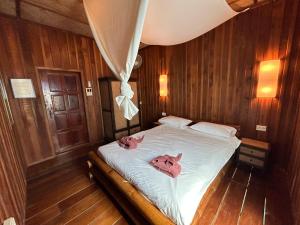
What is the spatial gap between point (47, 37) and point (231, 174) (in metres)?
4.08

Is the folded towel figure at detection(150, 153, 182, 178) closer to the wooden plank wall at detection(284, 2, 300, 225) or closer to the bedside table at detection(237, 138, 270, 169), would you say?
the bedside table at detection(237, 138, 270, 169)

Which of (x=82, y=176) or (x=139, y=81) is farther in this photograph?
(x=139, y=81)

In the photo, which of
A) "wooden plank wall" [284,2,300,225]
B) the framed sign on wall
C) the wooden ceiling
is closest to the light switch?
the framed sign on wall

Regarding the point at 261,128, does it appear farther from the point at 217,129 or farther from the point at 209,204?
the point at 209,204

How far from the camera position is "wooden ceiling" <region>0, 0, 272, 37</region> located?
185 cm

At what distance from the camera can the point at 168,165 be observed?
1.36 metres

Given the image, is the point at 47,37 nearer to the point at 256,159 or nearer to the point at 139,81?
the point at 139,81

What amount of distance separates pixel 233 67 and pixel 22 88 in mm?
3662

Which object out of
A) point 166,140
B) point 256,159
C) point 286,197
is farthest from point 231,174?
point 166,140

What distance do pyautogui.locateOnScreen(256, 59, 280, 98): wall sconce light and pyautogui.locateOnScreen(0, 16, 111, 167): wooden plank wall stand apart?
338 cm

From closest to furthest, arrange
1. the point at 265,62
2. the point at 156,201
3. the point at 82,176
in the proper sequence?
the point at 156,201
the point at 265,62
the point at 82,176

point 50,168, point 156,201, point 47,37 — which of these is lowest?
point 50,168

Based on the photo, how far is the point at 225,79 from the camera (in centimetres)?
236

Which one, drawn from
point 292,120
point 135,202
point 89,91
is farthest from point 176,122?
point 89,91
